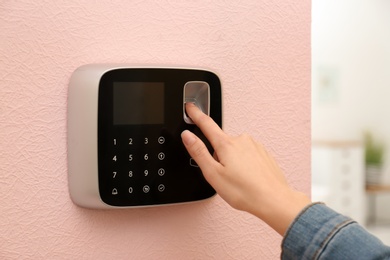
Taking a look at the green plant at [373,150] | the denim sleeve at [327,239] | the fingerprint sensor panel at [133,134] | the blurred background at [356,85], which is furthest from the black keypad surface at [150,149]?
the green plant at [373,150]

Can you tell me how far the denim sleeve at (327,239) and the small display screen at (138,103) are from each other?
0.15 meters

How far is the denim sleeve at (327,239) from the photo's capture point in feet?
1.13

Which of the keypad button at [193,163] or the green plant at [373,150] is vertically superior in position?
the keypad button at [193,163]

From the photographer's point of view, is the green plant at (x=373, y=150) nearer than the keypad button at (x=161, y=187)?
No

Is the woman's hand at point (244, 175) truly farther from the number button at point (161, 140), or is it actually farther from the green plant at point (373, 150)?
the green plant at point (373, 150)

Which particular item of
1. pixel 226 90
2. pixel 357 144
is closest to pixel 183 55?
pixel 226 90

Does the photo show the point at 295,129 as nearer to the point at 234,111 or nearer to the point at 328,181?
the point at 234,111

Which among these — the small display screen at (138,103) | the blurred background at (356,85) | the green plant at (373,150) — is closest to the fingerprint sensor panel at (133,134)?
the small display screen at (138,103)

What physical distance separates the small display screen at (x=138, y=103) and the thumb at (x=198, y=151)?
0.09 feet

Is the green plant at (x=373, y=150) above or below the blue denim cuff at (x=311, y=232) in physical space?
below

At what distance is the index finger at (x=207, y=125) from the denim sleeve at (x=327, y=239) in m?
0.10

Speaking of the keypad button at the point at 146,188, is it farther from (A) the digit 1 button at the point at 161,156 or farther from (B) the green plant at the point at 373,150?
(B) the green plant at the point at 373,150

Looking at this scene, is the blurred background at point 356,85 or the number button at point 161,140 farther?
the blurred background at point 356,85

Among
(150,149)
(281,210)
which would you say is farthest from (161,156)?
(281,210)
